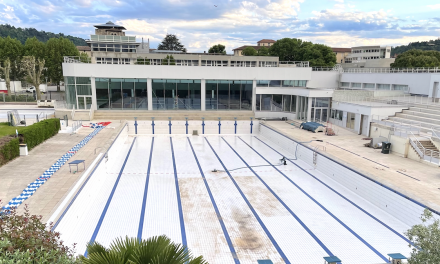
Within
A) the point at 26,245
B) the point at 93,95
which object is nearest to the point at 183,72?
the point at 93,95

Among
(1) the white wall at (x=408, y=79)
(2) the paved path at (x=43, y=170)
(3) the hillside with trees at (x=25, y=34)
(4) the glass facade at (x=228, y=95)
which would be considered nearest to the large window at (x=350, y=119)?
(1) the white wall at (x=408, y=79)

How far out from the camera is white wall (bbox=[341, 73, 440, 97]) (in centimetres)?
2389

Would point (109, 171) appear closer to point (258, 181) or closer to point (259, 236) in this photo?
point (258, 181)

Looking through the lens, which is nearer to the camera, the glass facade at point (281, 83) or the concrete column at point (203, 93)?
the concrete column at point (203, 93)

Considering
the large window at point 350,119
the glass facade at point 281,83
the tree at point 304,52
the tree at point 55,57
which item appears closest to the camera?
the large window at point 350,119

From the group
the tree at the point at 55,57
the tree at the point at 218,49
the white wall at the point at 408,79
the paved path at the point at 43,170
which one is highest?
the tree at the point at 218,49

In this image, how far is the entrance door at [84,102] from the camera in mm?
26141

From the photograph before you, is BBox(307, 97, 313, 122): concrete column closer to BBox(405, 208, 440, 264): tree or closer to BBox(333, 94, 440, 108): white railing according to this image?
BBox(333, 94, 440, 108): white railing

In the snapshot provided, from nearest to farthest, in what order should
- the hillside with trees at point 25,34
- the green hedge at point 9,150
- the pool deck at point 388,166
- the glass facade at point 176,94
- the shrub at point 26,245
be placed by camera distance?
the shrub at point 26,245 → the pool deck at point 388,166 → the green hedge at point 9,150 → the glass facade at point 176,94 → the hillside with trees at point 25,34

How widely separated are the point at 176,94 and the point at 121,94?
473 centimetres

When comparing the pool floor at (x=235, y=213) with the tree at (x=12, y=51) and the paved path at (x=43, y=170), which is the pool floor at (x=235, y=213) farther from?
→ the tree at (x=12, y=51)

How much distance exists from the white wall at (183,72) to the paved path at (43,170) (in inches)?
405

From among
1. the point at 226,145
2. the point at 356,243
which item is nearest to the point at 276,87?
the point at 226,145

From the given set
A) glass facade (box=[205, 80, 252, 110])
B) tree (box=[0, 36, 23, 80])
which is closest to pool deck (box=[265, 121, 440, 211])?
glass facade (box=[205, 80, 252, 110])
